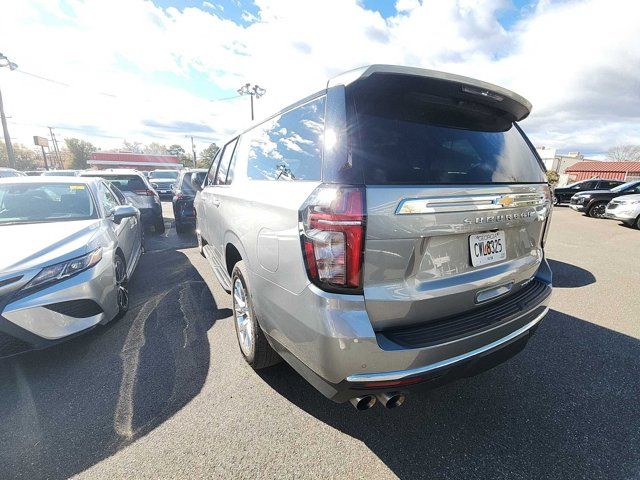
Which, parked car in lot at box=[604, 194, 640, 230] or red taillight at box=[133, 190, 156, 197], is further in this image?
parked car in lot at box=[604, 194, 640, 230]

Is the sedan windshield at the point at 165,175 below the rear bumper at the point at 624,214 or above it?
above

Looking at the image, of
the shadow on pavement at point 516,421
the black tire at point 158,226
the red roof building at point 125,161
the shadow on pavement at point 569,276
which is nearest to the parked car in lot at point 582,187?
the shadow on pavement at point 569,276

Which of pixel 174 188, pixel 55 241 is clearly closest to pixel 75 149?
pixel 174 188

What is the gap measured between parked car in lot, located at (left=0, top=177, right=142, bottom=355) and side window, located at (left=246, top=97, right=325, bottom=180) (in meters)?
1.68

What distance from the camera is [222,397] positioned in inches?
88.0

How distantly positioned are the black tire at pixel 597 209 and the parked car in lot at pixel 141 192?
51.0 feet

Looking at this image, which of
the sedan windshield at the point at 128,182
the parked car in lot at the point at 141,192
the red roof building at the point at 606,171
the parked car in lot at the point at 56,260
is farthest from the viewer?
the red roof building at the point at 606,171

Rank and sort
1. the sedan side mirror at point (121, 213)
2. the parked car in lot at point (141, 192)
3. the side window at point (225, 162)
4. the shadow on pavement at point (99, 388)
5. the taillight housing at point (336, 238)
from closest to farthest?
1. the taillight housing at point (336, 238)
2. the shadow on pavement at point (99, 388)
3. the side window at point (225, 162)
4. the sedan side mirror at point (121, 213)
5. the parked car in lot at point (141, 192)

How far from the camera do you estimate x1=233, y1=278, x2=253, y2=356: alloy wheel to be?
2.53m

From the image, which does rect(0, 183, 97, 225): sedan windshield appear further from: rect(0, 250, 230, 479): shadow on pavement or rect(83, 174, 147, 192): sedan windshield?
rect(83, 174, 147, 192): sedan windshield

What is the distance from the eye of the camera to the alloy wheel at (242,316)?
8.30 feet

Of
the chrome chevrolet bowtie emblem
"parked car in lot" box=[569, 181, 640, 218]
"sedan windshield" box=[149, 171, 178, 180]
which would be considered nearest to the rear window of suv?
the chrome chevrolet bowtie emblem

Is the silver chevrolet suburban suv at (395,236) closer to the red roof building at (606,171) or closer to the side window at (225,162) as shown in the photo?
the side window at (225,162)

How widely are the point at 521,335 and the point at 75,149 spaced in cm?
8914
